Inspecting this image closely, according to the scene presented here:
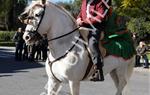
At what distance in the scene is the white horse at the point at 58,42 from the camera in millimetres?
6617

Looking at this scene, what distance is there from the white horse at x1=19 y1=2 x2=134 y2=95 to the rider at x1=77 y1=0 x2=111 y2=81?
13 cm

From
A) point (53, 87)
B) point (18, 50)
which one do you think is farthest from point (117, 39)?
point (18, 50)

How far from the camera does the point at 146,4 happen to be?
3066cm

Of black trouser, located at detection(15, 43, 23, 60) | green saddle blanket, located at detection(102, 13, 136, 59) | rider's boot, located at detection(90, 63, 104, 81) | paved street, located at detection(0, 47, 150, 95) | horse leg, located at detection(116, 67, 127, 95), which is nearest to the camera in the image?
rider's boot, located at detection(90, 63, 104, 81)

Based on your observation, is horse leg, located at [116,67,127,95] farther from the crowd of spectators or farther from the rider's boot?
the crowd of spectators

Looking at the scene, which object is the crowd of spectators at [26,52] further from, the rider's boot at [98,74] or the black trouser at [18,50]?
the rider's boot at [98,74]

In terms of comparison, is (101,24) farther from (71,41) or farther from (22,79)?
(22,79)

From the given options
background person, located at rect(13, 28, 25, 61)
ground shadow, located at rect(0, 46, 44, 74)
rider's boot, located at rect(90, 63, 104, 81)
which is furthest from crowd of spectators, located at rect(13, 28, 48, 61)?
rider's boot, located at rect(90, 63, 104, 81)

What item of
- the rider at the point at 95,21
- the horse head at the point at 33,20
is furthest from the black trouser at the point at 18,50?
the horse head at the point at 33,20

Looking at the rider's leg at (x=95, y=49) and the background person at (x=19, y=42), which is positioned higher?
the rider's leg at (x=95, y=49)

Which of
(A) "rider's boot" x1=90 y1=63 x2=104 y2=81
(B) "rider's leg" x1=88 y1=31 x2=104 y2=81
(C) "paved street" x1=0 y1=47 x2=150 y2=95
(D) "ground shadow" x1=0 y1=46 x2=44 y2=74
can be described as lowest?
(D) "ground shadow" x1=0 y1=46 x2=44 y2=74

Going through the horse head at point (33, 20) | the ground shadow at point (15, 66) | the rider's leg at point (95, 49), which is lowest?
the ground shadow at point (15, 66)

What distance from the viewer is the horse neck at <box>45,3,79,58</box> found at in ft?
22.4

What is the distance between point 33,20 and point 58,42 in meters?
0.55
